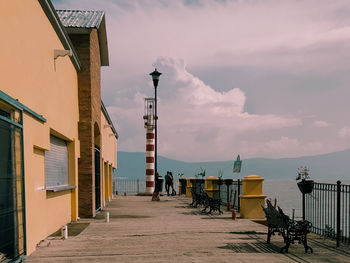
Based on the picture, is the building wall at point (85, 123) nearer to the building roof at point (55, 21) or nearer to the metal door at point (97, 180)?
the building roof at point (55, 21)

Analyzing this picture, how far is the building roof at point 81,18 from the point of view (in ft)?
55.2


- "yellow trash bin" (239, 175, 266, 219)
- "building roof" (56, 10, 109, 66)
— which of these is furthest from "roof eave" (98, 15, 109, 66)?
"yellow trash bin" (239, 175, 266, 219)

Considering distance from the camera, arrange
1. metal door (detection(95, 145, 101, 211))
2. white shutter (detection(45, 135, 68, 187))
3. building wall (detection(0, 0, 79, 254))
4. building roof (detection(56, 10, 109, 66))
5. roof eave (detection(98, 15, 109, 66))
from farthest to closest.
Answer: roof eave (detection(98, 15, 109, 66)) < metal door (detection(95, 145, 101, 211)) < building roof (detection(56, 10, 109, 66)) < white shutter (detection(45, 135, 68, 187)) < building wall (detection(0, 0, 79, 254))

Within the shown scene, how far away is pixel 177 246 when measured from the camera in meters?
9.85

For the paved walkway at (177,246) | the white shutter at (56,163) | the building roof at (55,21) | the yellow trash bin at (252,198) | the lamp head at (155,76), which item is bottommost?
the paved walkway at (177,246)

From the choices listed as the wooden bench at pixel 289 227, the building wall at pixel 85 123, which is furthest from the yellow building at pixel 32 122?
the wooden bench at pixel 289 227

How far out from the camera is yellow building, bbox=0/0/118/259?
760cm

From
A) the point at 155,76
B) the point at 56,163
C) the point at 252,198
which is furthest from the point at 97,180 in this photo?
the point at 155,76

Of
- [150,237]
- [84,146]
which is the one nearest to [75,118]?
[84,146]

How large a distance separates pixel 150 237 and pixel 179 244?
57.3 inches

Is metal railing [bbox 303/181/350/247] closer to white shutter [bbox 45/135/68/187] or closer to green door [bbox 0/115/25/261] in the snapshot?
green door [bbox 0/115/25/261]

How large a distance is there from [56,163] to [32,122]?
14.2 ft

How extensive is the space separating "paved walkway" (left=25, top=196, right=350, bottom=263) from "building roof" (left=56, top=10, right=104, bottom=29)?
7.85 m

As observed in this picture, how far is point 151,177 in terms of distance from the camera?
121 feet
